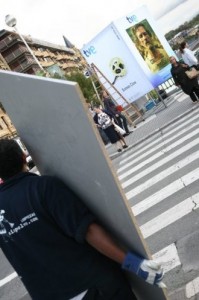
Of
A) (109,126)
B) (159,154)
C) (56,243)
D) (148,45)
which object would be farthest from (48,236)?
(148,45)

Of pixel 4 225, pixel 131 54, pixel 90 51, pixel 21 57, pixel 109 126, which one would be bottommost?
pixel 109 126

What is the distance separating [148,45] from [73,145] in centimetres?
1537

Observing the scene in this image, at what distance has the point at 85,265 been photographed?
234 centimetres

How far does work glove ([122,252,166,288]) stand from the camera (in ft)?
7.37

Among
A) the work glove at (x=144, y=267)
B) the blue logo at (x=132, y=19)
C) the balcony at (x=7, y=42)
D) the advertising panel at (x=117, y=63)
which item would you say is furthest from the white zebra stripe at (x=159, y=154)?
the balcony at (x=7, y=42)

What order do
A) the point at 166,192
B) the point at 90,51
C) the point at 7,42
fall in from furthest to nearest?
1. the point at 7,42
2. the point at 90,51
3. the point at 166,192

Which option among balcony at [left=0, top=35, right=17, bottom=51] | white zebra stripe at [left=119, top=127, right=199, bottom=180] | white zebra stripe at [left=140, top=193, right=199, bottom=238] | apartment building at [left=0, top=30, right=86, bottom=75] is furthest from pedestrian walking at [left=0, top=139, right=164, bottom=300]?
balcony at [left=0, top=35, right=17, bottom=51]

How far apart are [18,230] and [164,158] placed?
22.6 feet

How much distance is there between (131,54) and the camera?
53.4ft

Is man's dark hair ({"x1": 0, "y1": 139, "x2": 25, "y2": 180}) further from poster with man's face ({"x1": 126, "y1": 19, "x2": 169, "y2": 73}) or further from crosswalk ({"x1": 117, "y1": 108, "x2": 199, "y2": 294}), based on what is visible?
poster with man's face ({"x1": 126, "y1": 19, "x2": 169, "y2": 73})

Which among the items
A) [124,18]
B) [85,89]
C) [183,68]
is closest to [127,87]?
[124,18]

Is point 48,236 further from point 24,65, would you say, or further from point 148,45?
point 24,65

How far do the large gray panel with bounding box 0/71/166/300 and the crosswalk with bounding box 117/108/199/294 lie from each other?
209 centimetres

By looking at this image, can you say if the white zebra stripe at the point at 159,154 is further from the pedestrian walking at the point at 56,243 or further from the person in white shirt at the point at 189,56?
the pedestrian walking at the point at 56,243
